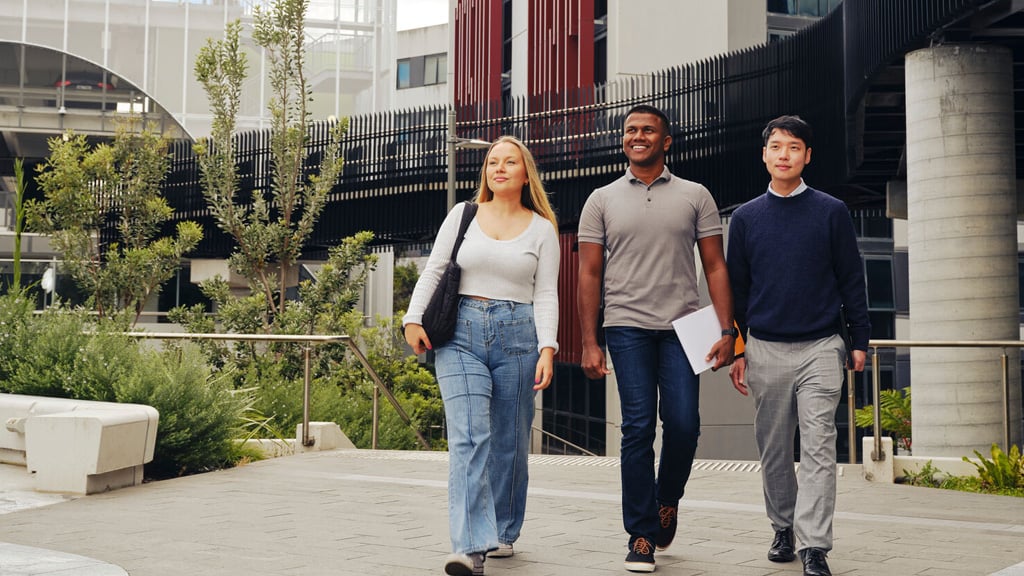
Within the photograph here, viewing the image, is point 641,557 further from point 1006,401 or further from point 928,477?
point 1006,401

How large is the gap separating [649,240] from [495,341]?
0.83 meters

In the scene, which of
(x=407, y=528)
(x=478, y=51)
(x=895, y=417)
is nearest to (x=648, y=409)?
(x=407, y=528)

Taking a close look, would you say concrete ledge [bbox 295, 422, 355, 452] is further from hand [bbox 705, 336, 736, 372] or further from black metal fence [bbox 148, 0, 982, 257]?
hand [bbox 705, 336, 736, 372]

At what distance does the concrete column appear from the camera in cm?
1081

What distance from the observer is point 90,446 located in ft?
25.5

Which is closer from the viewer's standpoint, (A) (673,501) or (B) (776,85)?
(A) (673,501)

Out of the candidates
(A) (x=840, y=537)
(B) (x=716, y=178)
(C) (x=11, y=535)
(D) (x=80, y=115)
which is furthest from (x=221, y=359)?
(D) (x=80, y=115)

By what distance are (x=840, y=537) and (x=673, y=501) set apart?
1282 millimetres

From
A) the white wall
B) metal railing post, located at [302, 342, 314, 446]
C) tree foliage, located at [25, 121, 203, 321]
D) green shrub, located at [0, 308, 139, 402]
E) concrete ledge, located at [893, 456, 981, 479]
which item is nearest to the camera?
concrete ledge, located at [893, 456, 981, 479]

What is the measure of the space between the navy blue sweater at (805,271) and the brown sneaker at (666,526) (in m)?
0.89

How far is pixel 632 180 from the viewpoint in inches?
214

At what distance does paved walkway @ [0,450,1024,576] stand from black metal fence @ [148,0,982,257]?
20.4 feet

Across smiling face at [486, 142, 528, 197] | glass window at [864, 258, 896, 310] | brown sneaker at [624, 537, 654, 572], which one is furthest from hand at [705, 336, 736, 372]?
glass window at [864, 258, 896, 310]

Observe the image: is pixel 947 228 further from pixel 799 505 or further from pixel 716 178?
pixel 716 178
